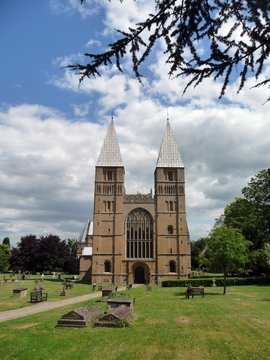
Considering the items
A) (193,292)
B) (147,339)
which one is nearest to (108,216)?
(193,292)

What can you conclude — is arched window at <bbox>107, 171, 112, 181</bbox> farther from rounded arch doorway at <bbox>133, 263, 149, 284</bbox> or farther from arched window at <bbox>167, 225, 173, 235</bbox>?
rounded arch doorway at <bbox>133, 263, 149, 284</bbox>

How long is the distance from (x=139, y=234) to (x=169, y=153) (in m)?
13.5

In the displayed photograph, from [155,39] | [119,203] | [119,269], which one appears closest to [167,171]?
[119,203]

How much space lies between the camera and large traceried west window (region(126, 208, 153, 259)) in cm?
5175

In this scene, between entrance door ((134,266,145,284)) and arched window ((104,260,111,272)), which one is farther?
entrance door ((134,266,145,284))

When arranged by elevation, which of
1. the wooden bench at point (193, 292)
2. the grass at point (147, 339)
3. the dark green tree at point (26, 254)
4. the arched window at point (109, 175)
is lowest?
the grass at point (147, 339)

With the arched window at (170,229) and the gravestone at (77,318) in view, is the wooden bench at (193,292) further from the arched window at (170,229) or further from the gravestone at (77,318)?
the arched window at (170,229)

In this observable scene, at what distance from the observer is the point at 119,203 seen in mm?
53188

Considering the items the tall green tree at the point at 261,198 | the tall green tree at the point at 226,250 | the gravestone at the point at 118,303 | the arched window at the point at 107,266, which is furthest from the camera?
the arched window at the point at 107,266

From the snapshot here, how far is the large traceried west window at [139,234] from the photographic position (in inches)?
2037

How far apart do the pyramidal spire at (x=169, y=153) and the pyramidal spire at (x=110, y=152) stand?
6.49 meters

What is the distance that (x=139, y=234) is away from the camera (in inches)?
2069

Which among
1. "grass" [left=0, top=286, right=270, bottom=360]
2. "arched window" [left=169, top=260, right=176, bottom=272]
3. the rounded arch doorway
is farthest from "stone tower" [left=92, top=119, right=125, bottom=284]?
"grass" [left=0, top=286, right=270, bottom=360]

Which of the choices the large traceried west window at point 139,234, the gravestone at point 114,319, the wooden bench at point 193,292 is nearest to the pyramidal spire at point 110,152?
the large traceried west window at point 139,234
